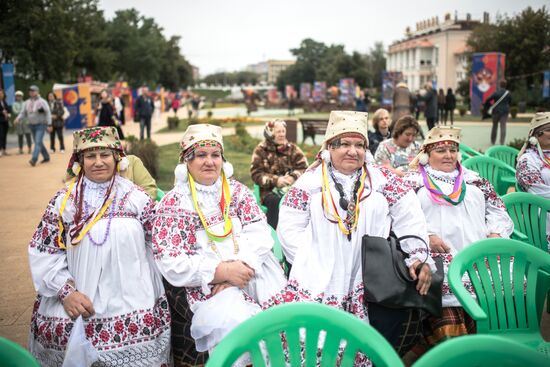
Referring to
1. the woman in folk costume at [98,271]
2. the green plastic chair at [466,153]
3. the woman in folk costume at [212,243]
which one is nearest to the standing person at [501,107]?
the green plastic chair at [466,153]

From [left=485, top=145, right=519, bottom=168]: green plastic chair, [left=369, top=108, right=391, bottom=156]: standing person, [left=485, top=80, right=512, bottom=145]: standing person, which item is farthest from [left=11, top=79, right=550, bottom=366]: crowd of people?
[left=485, top=80, right=512, bottom=145]: standing person

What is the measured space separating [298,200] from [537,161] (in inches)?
113

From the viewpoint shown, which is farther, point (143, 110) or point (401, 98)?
point (143, 110)

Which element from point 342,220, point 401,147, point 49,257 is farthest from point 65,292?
point 401,147

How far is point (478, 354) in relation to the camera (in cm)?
171

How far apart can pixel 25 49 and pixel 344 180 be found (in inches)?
1166

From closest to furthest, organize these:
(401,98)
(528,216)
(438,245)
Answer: (438,245)
(528,216)
(401,98)

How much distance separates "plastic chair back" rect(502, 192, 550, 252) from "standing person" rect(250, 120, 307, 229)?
2372 millimetres

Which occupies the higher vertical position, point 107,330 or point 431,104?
point 431,104

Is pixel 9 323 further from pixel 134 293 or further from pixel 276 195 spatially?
pixel 276 195

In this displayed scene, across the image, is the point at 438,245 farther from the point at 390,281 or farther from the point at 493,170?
the point at 493,170

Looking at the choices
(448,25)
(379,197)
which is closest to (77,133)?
A: (379,197)

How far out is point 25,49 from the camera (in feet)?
89.9

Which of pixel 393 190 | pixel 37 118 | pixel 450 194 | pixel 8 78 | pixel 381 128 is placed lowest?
pixel 450 194
